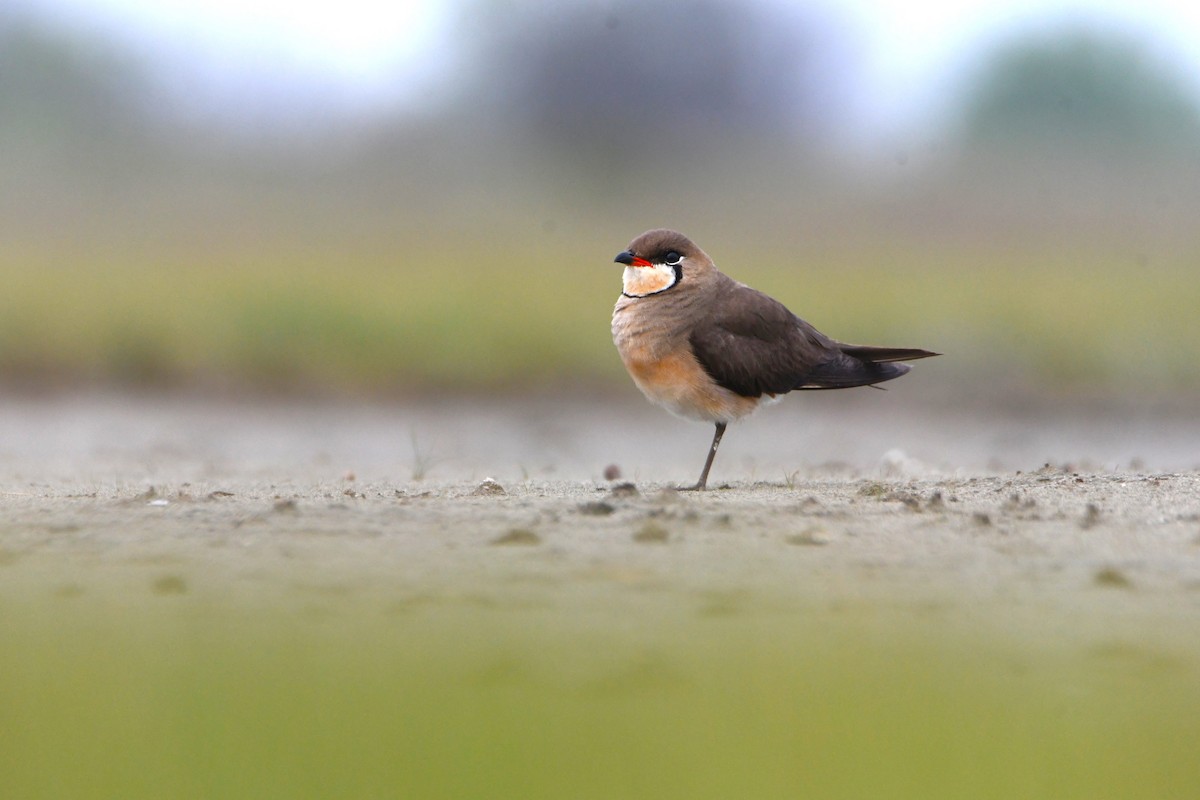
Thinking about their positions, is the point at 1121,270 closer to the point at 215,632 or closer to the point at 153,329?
the point at 153,329

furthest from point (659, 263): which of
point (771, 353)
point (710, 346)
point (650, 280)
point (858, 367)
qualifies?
point (858, 367)

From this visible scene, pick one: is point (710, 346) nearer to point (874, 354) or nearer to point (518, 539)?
point (874, 354)

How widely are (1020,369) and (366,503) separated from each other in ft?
25.5

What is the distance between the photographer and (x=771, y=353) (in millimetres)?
6074

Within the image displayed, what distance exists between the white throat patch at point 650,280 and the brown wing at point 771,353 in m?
0.25

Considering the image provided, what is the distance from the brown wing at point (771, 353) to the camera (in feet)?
19.4

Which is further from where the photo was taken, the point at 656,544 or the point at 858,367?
the point at 858,367

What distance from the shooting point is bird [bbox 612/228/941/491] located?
19.3ft

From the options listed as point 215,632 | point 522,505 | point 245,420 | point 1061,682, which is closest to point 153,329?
point 245,420

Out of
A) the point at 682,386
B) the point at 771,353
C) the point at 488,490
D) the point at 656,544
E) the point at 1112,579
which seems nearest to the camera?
the point at 1112,579

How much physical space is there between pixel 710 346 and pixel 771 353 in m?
0.34

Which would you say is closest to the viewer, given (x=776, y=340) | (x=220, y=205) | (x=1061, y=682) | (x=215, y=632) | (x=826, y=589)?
(x=1061, y=682)

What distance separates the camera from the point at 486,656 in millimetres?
2992

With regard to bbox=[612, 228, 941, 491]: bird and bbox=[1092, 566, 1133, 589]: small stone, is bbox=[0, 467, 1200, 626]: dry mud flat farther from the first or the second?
bbox=[612, 228, 941, 491]: bird
